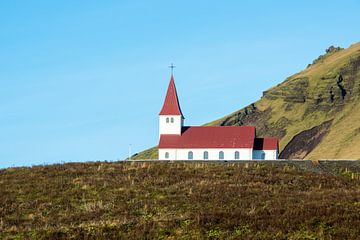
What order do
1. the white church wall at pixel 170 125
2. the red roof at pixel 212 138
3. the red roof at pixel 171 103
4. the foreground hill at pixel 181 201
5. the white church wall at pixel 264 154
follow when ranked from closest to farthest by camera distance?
1. the foreground hill at pixel 181 201
2. the red roof at pixel 212 138
3. the white church wall at pixel 264 154
4. the white church wall at pixel 170 125
5. the red roof at pixel 171 103

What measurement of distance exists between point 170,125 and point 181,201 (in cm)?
6056

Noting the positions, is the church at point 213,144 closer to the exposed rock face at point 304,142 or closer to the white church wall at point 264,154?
the white church wall at point 264,154

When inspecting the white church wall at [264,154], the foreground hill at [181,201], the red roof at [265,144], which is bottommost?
the foreground hill at [181,201]

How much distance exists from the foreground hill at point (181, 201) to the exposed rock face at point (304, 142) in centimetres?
12257

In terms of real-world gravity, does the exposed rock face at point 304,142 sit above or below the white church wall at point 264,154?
above

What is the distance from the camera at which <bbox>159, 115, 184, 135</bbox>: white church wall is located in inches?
3647

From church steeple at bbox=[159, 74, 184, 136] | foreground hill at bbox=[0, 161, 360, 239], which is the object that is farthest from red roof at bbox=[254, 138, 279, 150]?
foreground hill at bbox=[0, 161, 360, 239]

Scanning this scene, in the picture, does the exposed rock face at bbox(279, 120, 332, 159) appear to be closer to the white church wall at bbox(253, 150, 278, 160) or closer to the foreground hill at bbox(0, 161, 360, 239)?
the white church wall at bbox(253, 150, 278, 160)

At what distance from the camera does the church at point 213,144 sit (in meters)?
87.8

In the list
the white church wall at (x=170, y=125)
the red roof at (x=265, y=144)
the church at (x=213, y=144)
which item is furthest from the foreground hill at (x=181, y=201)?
the white church wall at (x=170, y=125)

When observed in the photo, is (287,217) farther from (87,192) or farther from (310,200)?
(87,192)

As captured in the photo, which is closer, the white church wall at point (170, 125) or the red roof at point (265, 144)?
the red roof at point (265, 144)

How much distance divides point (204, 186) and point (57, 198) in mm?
7662

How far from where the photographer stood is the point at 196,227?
A: 2616 cm
